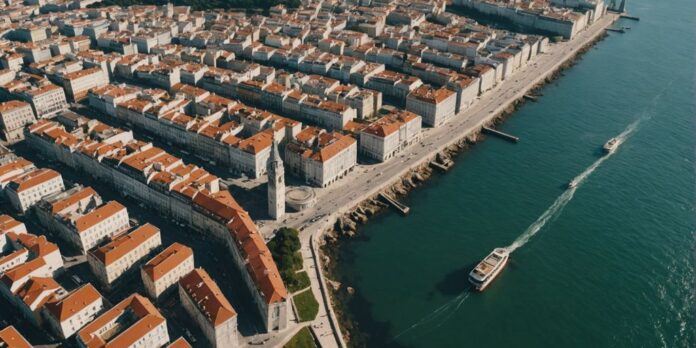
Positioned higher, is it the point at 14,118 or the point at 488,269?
the point at 14,118

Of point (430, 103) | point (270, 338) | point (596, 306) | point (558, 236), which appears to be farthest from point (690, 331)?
point (430, 103)

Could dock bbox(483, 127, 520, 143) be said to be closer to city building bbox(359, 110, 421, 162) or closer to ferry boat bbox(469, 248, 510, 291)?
city building bbox(359, 110, 421, 162)

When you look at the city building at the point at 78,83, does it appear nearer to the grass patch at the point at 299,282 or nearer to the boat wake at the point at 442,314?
the grass patch at the point at 299,282

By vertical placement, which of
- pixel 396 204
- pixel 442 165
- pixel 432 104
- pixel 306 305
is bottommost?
pixel 306 305

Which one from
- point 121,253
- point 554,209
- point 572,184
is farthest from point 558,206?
point 121,253

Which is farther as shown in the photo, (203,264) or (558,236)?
(558,236)

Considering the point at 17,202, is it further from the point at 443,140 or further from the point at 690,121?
the point at 690,121

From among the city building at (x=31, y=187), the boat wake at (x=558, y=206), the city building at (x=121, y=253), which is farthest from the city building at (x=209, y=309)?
the boat wake at (x=558, y=206)

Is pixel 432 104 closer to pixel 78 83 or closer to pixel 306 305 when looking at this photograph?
pixel 306 305
